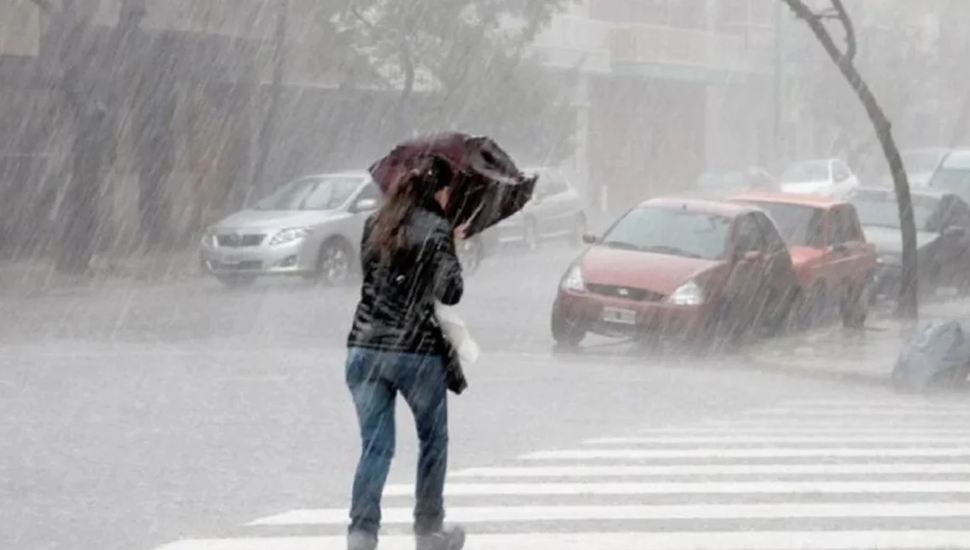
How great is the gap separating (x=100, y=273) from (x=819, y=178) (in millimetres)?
23736

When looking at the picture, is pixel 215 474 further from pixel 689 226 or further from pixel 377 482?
pixel 689 226

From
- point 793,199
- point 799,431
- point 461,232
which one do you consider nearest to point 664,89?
point 793,199

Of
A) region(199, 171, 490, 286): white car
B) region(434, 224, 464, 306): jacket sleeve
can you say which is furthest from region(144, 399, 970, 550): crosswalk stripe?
region(199, 171, 490, 286): white car

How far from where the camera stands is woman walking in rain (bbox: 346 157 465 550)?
739 cm

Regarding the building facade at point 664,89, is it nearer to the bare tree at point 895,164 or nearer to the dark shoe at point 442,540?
the bare tree at point 895,164

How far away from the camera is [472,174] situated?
7742mm

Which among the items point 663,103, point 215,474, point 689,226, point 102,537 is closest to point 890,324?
point 689,226

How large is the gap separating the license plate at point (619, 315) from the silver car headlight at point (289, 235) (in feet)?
27.8

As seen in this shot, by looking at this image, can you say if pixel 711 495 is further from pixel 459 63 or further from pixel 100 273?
pixel 459 63

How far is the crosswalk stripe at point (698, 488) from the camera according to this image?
9.69 meters

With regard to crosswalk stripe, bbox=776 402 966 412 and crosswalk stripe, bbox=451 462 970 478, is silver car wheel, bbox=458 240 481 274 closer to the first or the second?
crosswalk stripe, bbox=776 402 966 412

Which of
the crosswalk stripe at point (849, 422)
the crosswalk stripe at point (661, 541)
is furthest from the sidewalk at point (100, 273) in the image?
the crosswalk stripe at point (661, 541)

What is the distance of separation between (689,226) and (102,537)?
37.8 ft

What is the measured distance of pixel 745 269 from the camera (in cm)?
1861
